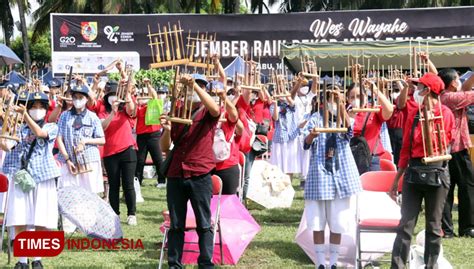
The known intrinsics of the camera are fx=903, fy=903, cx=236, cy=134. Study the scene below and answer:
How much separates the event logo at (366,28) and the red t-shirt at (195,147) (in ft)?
70.0

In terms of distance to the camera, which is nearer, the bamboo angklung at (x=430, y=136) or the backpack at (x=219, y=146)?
the bamboo angklung at (x=430, y=136)

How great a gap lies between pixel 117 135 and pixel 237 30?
59.2 ft

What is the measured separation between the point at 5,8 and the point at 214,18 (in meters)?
27.8

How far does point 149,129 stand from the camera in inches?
599

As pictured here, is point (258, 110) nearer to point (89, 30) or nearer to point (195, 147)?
point (195, 147)

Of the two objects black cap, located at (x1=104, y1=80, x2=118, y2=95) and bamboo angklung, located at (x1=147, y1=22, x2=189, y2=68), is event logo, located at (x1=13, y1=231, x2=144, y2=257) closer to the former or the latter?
bamboo angklung, located at (x1=147, y1=22, x2=189, y2=68)

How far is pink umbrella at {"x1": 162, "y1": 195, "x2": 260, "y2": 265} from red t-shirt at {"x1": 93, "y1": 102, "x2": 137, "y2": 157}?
2.38m

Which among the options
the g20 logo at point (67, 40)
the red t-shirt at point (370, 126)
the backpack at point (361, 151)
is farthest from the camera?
the g20 logo at point (67, 40)

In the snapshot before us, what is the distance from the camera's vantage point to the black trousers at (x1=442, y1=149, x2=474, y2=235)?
35.2 feet

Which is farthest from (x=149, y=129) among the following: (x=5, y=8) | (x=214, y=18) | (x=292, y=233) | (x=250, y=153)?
(x=5, y=8)

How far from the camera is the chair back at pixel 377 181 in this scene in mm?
8922

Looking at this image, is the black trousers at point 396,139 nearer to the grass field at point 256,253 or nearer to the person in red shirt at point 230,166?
the grass field at point 256,253

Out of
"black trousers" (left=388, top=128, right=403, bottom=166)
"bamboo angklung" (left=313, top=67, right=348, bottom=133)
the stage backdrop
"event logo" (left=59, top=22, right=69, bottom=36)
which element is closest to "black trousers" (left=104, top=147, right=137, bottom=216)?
"bamboo angklung" (left=313, top=67, right=348, bottom=133)

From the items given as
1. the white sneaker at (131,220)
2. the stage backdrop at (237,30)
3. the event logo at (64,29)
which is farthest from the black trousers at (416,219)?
the event logo at (64,29)
